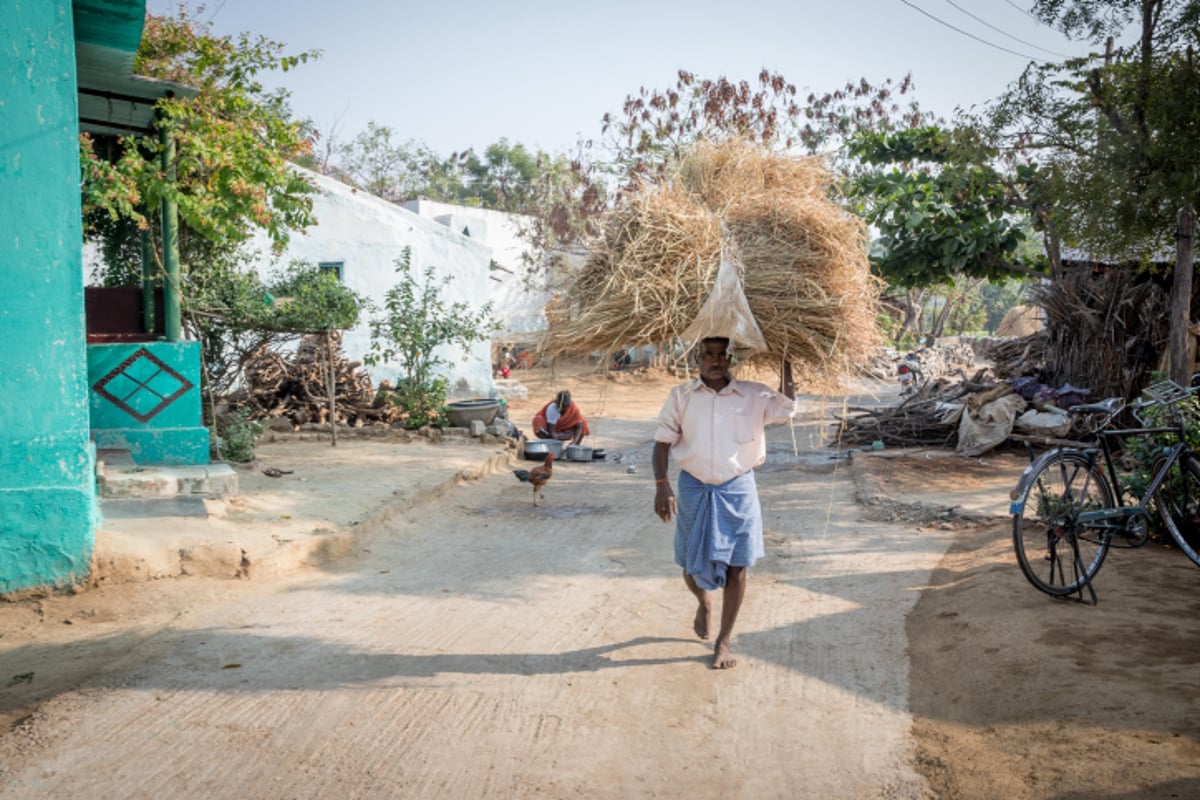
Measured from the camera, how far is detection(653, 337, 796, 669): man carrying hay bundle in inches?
180

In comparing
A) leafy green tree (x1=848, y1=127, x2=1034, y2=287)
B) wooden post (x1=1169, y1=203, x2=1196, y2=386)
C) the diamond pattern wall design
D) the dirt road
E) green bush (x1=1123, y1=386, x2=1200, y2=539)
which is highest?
leafy green tree (x1=848, y1=127, x2=1034, y2=287)

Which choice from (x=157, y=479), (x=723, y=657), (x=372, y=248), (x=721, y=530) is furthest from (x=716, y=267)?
(x=372, y=248)

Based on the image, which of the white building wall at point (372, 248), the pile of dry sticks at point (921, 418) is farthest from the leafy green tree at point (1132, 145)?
the white building wall at point (372, 248)

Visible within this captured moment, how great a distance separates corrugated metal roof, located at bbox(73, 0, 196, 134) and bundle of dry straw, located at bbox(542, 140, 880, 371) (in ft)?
12.5

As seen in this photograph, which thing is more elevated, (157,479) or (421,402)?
(421,402)

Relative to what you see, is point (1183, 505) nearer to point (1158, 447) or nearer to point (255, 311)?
point (1158, 447)

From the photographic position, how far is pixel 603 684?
4312mm

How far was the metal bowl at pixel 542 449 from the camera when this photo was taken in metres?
12.5

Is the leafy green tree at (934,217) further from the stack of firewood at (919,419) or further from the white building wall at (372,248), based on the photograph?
the white building wall at (372,248)

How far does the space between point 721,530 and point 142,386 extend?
5439 mm

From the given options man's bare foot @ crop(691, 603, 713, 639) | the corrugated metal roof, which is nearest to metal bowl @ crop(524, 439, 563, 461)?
the corrugated metal roof

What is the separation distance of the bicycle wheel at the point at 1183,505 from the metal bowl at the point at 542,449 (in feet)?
25.9

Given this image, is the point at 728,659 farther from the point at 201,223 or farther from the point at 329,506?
the point at 201,223

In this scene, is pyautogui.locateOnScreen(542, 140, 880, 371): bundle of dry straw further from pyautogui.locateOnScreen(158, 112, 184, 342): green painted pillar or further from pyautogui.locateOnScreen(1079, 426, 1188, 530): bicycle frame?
pyautogui.locateOnScreen(158, 112, 184, 342): green painted pillar
